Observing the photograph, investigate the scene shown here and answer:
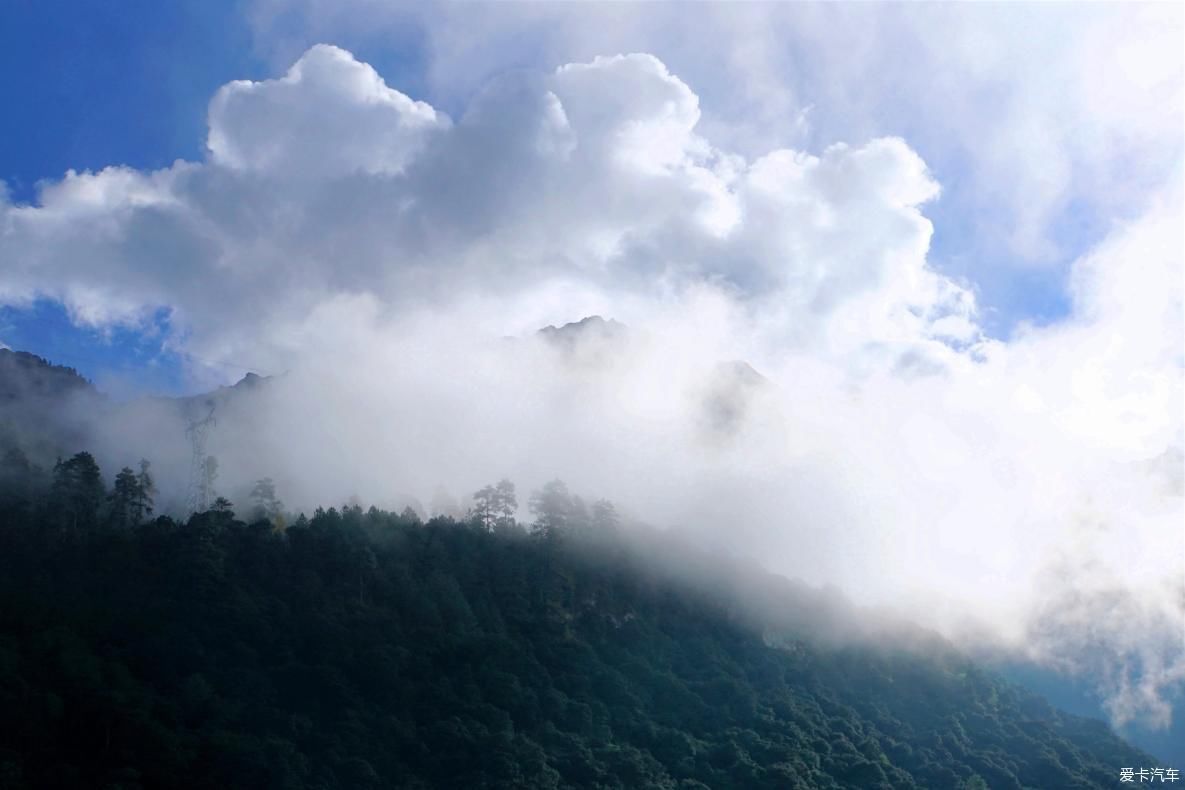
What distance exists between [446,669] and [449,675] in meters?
0.98

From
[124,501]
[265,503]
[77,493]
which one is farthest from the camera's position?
[265,503]

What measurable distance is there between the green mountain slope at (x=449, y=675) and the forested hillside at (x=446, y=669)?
24 centimetres

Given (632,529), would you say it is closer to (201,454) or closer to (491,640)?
(491,640)

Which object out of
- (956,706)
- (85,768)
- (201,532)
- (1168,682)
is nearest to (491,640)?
(201,532)

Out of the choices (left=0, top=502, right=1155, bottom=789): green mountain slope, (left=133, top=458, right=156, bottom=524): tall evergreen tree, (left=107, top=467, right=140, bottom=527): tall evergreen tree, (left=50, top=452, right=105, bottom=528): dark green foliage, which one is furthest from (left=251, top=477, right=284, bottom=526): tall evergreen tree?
(left=50, top=452, right=105, bottom=528): dark green foliage

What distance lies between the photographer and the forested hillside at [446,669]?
74.8m

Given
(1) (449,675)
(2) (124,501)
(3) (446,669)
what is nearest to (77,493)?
(2) (124,501)

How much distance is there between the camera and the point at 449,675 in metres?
95.2

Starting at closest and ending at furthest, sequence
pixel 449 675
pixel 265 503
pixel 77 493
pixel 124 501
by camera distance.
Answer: pixel 449 675 → pixel 77 493 → pixel 124 501 → pixel 265 503

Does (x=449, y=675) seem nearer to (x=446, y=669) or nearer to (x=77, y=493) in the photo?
(x=446, y=669)

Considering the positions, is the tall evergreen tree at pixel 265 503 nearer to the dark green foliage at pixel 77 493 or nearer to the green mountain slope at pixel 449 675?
the green mountain slope at pixel 449 675

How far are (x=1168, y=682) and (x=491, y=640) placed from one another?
12173 cm

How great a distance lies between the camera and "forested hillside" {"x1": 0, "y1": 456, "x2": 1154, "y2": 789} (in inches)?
2943

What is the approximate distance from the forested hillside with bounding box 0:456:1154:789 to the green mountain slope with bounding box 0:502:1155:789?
241 mm
